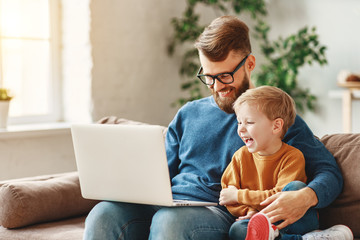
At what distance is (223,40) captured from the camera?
176 centimetres

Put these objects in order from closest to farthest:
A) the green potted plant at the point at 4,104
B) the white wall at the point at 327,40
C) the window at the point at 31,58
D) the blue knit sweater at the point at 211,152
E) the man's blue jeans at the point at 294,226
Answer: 1. the man's blue jeans at the point at 294,226
2. the blue knit sweater at the point at 211,152
3. the green potted plant at the point at 4,104
4. the window at the point at 31,58
5. the white wall at the point at 327,40

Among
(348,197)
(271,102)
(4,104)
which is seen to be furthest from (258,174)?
(4,104)

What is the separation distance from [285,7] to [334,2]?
50 cm

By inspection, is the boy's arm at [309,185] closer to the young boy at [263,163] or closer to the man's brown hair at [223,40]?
the young boy at [263,163]

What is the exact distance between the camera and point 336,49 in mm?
4219

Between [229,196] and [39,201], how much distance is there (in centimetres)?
86

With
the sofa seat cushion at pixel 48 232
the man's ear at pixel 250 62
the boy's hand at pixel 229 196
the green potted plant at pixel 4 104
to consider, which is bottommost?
the sofa seat cushion at pixel 48 232

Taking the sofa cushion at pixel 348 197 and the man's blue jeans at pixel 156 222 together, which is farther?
the sofa cushion at pixel 348 197

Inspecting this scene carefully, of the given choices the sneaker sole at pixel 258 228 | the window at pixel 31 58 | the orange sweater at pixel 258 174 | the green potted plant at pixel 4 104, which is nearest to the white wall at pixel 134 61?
the window at pixel 31 58

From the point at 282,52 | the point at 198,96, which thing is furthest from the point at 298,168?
the point at 282,52

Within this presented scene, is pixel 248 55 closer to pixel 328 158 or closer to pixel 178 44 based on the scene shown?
pixel 328 158

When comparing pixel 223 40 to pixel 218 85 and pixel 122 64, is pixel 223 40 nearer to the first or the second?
pixel 218 85

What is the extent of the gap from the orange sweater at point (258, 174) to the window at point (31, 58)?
2036 millimetres

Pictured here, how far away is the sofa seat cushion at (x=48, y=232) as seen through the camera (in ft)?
6.13
